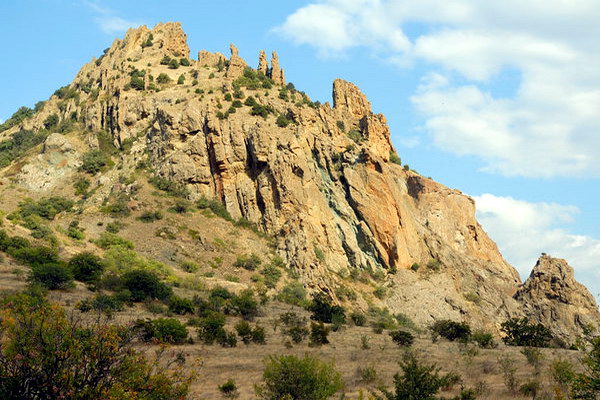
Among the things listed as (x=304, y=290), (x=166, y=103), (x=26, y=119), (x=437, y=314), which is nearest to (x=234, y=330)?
(x=304, y=290)

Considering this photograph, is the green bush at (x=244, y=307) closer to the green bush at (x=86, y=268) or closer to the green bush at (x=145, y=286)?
the green bush at (x=145, y=286)

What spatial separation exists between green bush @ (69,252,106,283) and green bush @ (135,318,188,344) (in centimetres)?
1347

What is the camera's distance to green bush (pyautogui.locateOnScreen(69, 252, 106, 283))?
152 feet

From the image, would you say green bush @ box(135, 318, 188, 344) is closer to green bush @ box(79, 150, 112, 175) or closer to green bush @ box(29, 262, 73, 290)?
green bush @ box(29, 262, 73, 290)

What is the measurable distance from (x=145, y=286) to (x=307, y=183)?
2653 cm

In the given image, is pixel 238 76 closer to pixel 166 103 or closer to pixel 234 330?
pixel 166 103

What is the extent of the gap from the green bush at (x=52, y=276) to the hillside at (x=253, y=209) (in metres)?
1.57

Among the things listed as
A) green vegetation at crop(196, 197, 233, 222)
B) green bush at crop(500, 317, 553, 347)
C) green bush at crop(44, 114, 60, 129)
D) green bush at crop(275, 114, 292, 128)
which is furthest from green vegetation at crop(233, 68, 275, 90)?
green bush at crop(500, 317, 553, 347)

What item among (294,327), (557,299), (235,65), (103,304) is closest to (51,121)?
(235,65)

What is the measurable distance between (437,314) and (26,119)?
71506mm

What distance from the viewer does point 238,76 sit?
8688cm

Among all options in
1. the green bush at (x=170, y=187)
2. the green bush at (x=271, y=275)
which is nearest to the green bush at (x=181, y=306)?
the green bush at (x=271, y=275)

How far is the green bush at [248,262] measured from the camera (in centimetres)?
5872

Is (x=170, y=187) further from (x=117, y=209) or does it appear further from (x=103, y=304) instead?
(x=103, y=304)
